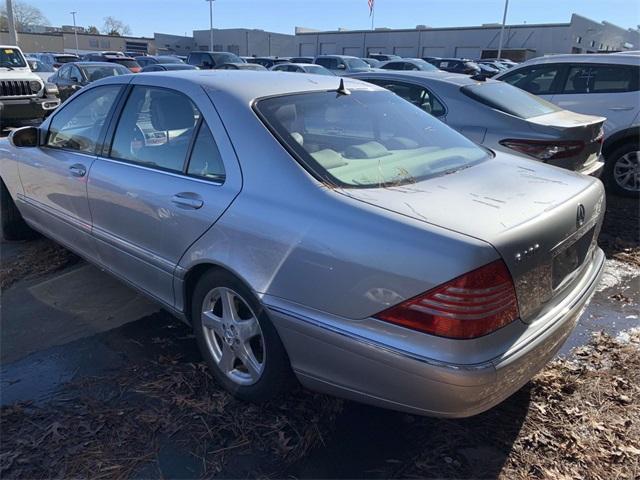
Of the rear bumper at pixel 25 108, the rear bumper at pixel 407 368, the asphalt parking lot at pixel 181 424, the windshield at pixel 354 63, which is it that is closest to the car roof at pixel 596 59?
the asphalt parking lot at pixel 181 424

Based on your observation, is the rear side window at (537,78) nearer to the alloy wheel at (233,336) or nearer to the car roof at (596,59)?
the car roof at (596,59)

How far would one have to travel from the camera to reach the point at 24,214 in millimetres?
4555

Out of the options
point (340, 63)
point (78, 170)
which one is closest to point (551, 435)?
point (78, 170)

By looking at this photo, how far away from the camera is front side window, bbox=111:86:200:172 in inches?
114

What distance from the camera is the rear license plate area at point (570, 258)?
2.25m

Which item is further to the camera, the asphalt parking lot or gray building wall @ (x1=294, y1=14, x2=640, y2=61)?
gray building wall @ (x1=294, y1=14, x2=640, y2=61)

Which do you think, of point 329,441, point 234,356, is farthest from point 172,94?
point 329,441

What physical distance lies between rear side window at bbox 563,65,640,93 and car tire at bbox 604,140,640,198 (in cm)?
81

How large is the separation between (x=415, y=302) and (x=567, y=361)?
5.80 feet

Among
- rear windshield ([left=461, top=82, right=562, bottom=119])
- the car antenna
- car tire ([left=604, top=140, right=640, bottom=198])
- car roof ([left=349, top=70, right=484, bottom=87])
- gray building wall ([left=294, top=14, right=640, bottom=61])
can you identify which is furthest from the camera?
gray building wall ([left=294, top=14, right=640, bottom=61])

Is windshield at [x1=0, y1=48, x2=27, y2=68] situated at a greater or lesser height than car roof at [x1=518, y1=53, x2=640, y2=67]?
lesser

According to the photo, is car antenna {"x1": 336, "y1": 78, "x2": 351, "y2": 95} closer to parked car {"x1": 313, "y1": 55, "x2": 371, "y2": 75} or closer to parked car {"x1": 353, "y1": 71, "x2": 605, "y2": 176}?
parked car {"x1": 353, "y1": 71, "x2": 605, "y2": 176}

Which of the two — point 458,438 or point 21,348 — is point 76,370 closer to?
point 21,348

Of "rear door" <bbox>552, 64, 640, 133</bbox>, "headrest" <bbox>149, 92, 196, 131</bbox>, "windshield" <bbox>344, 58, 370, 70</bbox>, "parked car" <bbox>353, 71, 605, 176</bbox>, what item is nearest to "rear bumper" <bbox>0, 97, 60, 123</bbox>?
"parked car" <bbox>353, 71, 605, 176</bbox>
